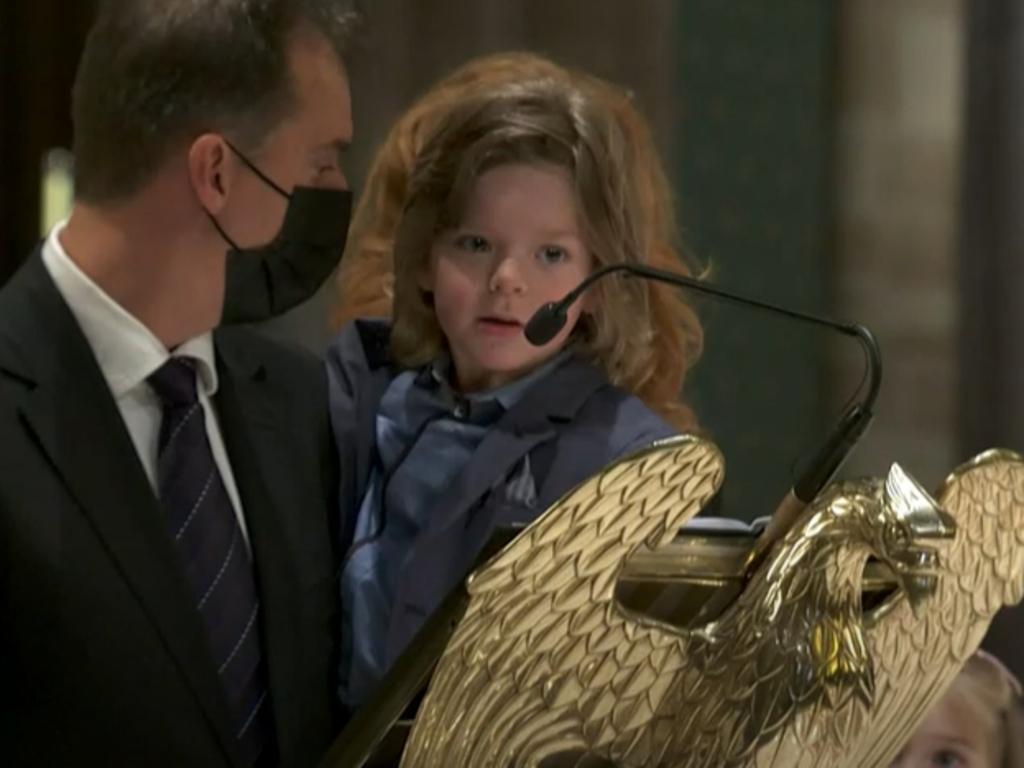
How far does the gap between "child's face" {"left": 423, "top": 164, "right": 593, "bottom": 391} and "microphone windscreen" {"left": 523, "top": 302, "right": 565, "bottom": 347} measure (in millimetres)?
175

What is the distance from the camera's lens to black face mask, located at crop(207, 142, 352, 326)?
1838 millimetres

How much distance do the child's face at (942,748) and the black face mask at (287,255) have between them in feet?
2.88

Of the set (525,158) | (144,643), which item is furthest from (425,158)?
(144,643)

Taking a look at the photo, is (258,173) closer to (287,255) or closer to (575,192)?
(287,255)

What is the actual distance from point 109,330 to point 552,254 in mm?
416

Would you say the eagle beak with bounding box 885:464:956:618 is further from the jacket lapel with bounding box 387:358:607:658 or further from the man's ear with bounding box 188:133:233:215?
the man's ear with bounding box 188:133:233:215

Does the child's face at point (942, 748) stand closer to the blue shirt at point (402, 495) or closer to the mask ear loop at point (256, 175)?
the blue shirt at point (402, 495)

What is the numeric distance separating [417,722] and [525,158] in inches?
22.6

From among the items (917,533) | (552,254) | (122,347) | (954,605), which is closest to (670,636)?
(917,533)

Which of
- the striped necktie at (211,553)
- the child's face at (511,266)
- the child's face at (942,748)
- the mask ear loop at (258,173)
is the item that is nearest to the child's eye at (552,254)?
Result: the child's face at (511,266)

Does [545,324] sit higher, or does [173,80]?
[173,80]

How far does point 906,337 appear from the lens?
12.0 ft

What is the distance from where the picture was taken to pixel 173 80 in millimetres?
1811

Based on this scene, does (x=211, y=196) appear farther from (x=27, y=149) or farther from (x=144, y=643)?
(x=27, y=149)
